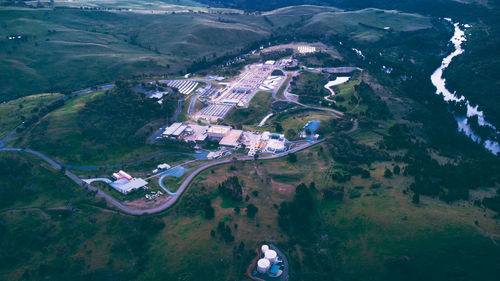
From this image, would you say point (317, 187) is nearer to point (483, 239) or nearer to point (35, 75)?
point (483, 239)

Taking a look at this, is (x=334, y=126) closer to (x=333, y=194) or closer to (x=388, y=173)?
(x=388, y=173)

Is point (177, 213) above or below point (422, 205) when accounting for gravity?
below

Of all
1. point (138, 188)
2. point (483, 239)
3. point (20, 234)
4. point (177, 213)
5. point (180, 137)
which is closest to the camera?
point (483, 239)

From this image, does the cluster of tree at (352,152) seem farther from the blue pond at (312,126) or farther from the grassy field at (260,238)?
the grassy field at (260,238)

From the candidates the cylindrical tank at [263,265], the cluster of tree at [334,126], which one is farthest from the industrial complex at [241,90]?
the cylindrical tank at [263,265]

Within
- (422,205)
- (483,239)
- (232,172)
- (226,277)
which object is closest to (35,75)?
(232,172)

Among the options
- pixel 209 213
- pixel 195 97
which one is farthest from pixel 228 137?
pixel 195 97

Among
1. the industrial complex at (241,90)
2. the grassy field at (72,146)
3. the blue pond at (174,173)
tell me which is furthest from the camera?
the industrial complex at (241,90)
